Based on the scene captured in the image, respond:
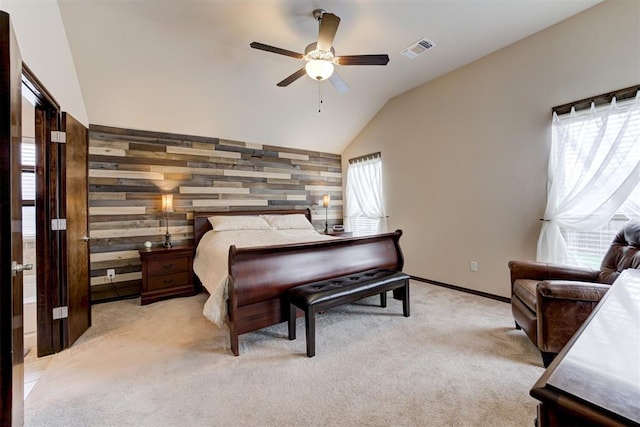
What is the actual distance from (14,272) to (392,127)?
15.6 feet

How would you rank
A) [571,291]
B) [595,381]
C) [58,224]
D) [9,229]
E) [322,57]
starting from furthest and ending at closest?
[322,57], [58,224], [571,291], [9,229], [595,381]

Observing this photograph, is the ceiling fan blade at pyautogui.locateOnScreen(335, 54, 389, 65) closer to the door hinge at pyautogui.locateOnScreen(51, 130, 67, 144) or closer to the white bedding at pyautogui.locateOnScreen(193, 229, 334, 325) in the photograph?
the white bedding at pyautogui.locateOnScreen(193, 229, 334, 325)

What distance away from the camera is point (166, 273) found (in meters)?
3.66

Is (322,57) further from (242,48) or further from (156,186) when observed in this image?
(156,186)

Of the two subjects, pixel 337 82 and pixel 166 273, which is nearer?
pixel 337 82

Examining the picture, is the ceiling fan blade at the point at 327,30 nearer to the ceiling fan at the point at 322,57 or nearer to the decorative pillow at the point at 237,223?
the ceiling fan at the point at 322,57

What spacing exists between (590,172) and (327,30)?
115 inches

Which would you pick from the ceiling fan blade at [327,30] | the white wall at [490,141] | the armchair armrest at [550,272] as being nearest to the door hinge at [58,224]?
the ceiling fan blade at [327,30]

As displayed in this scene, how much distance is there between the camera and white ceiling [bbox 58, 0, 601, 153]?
258 centimetres

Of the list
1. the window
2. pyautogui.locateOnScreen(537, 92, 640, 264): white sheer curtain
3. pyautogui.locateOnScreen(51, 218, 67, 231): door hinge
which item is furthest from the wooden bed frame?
the window

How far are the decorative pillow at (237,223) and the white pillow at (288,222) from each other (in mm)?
160

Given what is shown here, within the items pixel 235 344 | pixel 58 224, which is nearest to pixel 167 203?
pixel 58 224

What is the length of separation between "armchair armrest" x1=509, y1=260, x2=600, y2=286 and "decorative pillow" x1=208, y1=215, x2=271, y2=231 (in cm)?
330

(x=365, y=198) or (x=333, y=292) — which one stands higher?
(x=365, y=198)
